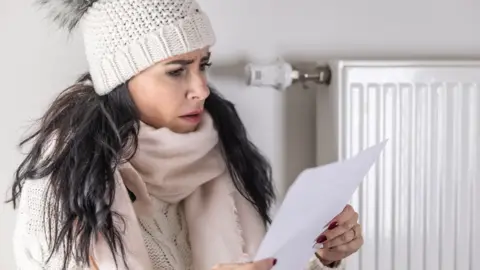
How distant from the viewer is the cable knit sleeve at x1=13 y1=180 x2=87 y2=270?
1.06 m

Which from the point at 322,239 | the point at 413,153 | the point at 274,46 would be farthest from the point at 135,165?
the point at 413,153

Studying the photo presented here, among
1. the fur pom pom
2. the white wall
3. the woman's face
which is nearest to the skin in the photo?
the woman's face

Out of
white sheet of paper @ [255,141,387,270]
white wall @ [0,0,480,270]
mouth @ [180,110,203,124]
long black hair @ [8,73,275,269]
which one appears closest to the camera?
white sheet of paper @ [255,141,387,270]

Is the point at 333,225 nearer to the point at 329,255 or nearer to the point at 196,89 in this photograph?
the point at 329,255

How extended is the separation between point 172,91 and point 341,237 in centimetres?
34

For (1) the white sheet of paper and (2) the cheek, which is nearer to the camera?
(1) the white sheet of paper

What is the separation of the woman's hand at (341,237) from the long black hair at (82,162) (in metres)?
0.31

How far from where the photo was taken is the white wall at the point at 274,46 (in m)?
1.36

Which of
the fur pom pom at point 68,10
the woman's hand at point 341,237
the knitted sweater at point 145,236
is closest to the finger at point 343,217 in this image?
the woman's hand at point 341,237

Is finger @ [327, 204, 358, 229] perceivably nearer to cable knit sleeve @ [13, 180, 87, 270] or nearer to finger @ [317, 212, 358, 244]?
finger @ [317, 212, 358, 244]

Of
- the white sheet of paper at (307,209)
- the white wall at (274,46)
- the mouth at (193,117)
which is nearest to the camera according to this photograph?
the white sheet of paper at (307,209)

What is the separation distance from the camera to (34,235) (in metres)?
1.06

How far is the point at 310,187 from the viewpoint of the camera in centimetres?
86

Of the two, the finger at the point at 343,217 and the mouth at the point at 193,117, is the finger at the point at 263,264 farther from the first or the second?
the mouth at the point at 193,117
